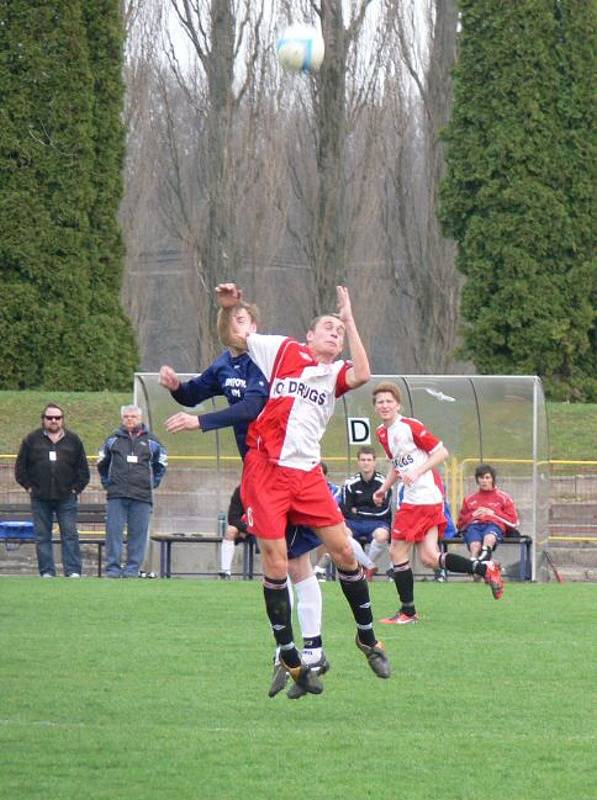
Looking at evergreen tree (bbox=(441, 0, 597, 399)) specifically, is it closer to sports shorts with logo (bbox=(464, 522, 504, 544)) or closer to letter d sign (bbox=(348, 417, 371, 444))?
letter d sign (bbox=(348, 417, 371, 444))

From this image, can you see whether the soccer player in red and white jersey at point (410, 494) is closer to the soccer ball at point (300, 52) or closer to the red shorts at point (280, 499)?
the red shorts at point (280, 499)

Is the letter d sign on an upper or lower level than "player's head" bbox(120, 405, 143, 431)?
lower

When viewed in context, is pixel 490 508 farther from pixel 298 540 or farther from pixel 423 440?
pixel 298 540

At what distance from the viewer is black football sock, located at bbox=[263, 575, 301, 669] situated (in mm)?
8531

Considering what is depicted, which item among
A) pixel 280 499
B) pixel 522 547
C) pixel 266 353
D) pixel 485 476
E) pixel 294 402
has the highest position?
pixel 266 353

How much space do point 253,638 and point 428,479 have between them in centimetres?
286

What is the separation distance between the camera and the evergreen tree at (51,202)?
2908 centimetres

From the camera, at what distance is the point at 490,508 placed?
63.4 ft

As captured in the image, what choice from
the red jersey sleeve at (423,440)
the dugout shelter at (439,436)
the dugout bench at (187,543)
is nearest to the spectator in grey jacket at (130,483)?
the dugout bench at (187,543)

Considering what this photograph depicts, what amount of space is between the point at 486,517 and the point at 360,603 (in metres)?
10.5

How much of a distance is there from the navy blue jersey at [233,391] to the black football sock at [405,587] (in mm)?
4120

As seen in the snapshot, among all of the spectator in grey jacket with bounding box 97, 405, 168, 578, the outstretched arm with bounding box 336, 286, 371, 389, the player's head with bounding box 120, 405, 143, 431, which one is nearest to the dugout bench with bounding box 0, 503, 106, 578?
the spectator in grey jacket with bounding box 97, 405, 168, 578

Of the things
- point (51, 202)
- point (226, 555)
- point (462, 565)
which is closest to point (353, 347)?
point (462, 565)

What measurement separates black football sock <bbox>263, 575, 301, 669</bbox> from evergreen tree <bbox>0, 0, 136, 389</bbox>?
68.1 feet
